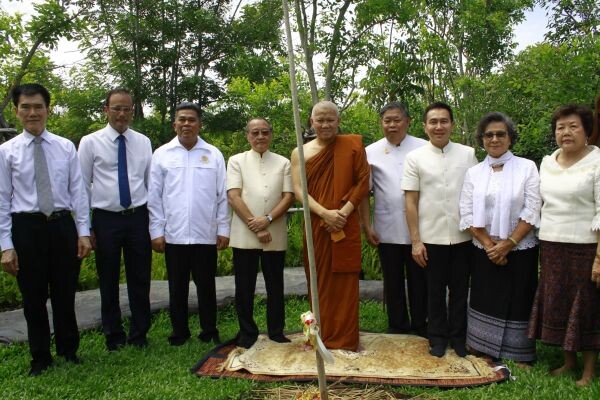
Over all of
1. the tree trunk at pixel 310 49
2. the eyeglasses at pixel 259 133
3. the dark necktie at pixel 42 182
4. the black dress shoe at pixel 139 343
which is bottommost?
the black dress shoe at pixel 139 343

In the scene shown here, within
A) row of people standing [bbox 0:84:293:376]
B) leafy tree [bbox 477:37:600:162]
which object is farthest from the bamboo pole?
leafy tree [bbox 477:37:600:162]

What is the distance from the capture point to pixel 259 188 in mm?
4129

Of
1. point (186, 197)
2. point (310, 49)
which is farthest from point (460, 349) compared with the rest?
point (310, 49)

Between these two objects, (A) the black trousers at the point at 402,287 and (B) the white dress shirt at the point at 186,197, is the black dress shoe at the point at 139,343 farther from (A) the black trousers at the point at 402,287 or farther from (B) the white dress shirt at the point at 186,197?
(A) the black trousers at the point at 402,287

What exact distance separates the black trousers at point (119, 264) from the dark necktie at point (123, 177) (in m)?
0.10

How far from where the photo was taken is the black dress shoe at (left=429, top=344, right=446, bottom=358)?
3.89 m

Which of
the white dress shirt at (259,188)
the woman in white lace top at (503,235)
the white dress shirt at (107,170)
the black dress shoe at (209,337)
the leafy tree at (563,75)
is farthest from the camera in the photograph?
the leafy tree at (563,75)

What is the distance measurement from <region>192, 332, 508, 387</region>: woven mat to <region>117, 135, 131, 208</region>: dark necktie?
4.20 ft

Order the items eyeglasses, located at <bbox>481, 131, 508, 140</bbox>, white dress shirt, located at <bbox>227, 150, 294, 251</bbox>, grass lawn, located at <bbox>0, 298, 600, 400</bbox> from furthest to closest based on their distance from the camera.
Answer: white dress shirt, located at <bbox>227, 150, 294, 251</bbox> → eyeglasses, located at <bbox>481, 131, 508, 140</bbox> → grass lawn, located at <bbox>0, 298, 600, 400</bbox>

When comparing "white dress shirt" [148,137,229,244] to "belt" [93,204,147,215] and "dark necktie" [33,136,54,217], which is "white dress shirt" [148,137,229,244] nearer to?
"belt" [93,204,147,215]

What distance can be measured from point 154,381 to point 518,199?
104 inches

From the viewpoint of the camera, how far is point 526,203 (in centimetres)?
360

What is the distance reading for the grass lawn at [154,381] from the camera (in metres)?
3.25

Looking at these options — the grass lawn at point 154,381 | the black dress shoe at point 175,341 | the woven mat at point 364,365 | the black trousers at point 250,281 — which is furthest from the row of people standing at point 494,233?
the black dress shoe at point 175,341
